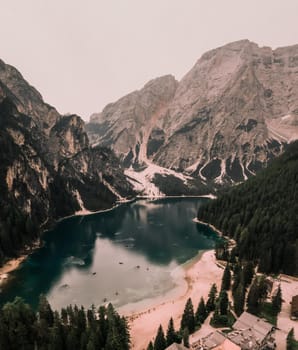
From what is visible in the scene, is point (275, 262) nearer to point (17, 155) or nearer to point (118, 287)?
point (118, 287)

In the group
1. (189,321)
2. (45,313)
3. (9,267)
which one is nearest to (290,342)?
(189,321)

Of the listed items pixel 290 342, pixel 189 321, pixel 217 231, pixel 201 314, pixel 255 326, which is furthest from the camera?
pixel 217 231

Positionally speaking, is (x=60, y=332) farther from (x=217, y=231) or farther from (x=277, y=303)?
(x=217, y=231)

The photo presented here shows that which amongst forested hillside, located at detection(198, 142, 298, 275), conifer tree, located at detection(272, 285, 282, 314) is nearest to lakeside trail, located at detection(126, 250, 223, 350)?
forested hillside, located at detection(198, 142, 298, 275)

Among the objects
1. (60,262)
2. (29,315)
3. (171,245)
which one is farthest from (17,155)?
(29,315)

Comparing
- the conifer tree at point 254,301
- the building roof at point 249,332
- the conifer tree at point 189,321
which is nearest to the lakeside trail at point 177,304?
the conifer tree at point 189,321

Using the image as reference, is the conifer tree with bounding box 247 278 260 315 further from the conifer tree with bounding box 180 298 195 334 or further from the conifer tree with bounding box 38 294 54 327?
the conifer tree with bounding box 38 294 54 327
